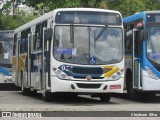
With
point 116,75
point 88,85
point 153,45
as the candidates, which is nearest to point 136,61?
point 153,45

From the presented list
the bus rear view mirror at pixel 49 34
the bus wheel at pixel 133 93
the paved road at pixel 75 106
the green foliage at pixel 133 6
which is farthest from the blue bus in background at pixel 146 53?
the green foliage at pixel 133 6

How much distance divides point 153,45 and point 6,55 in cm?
1298

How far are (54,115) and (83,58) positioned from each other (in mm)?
4558

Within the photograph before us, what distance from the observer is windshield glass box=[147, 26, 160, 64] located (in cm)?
1880

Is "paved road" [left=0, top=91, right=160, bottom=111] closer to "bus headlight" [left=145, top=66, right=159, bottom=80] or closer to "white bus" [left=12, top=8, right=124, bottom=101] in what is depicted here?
"white bus" [left=12, top=8, right=124, bottom=101]

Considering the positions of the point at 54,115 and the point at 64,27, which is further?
the point at 64,27

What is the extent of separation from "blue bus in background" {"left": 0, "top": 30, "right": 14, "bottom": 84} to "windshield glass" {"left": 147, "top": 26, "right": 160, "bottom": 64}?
12.4 metres

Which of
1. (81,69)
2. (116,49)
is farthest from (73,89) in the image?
(116,49)

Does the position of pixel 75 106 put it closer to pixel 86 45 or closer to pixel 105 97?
pixel 86 45

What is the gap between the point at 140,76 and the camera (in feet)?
62.5

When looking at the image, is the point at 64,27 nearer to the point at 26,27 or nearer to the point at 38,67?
the point at 38,67

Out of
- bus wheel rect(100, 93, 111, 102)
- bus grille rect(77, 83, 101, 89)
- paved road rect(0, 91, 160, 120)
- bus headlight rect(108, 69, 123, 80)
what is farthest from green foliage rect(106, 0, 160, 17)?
bus grille rect(77, 83, 101, 89)

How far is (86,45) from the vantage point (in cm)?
1781

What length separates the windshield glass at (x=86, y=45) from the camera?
17.6 meters
